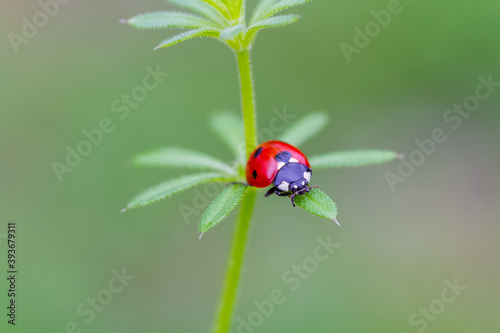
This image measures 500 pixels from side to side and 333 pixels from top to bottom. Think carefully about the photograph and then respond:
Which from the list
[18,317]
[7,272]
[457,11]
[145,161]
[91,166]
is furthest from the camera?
[457,11]

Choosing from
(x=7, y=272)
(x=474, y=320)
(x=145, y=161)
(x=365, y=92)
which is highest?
(x=365, y=92)

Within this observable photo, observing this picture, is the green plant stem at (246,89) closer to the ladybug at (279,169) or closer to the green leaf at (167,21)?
the ladybug at (279,169)

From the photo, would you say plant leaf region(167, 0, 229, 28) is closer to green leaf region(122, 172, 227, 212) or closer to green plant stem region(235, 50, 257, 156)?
green plant stem region(235, 50, 257, 156)

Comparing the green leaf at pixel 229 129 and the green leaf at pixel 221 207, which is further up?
the green leaf at pixel 229 129

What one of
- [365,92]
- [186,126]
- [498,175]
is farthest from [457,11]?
[186,126]

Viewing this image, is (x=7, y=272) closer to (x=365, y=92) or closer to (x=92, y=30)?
(x=92, y=30)

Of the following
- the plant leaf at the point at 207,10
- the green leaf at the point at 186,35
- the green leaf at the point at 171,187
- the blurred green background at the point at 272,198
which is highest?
the blurred green background at the point at 272,198

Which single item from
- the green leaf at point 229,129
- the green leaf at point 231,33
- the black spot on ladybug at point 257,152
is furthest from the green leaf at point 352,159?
the green leaf at point 231,33

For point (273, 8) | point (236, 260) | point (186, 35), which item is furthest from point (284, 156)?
point (186, 35)

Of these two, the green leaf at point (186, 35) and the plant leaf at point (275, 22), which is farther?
the green leaf at point (186, 35)
